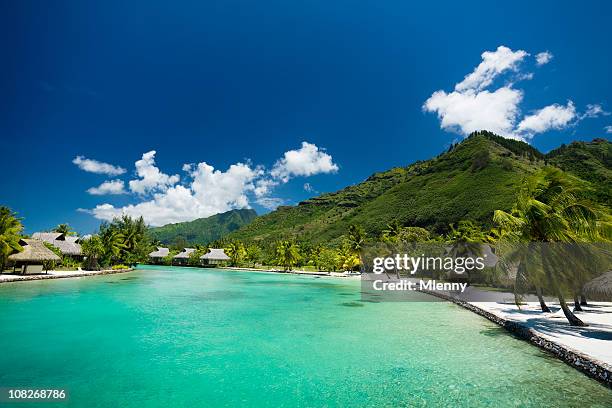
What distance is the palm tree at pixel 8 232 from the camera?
25.6 meters

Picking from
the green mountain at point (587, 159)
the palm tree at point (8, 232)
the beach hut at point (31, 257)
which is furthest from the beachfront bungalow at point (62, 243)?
the green mountain at point (587, 159)

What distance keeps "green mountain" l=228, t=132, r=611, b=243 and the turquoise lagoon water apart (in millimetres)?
66247

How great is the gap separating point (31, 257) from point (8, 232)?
3.23 m

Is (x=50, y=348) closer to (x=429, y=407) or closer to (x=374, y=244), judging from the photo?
(x=429, y=407)

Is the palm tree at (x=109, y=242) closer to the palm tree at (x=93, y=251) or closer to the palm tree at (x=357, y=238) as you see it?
the palm tree at (x=93, y=251)

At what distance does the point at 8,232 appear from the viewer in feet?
85.8

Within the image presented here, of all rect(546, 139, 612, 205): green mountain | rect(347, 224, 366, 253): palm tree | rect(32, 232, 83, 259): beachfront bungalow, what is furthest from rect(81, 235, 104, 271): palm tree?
rect(546, 139, 612, 205): green mountain

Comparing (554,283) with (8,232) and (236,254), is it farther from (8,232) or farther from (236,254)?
(236,254)

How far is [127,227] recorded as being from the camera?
5231cm

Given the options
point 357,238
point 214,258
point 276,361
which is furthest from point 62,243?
point 276,361

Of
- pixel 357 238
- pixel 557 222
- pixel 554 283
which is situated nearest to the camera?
pixel 557 222

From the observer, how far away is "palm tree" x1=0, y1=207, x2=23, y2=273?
25.6 m

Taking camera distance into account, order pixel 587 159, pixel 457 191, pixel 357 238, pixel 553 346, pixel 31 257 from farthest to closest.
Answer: pixel 587 159
pixel 457 191
pixel 357 238
pixel 31 257
pixel 553 346

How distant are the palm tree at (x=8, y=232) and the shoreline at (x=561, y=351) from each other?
105 ft
